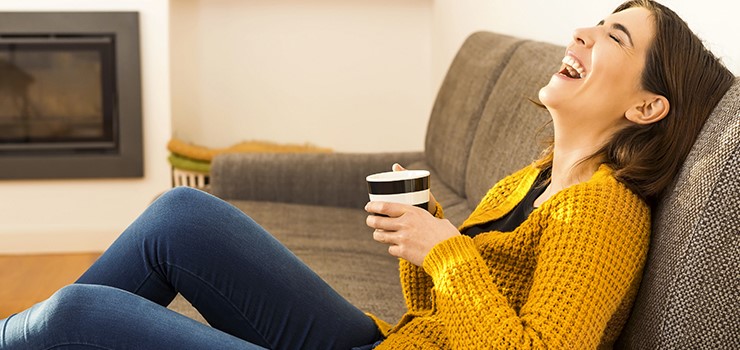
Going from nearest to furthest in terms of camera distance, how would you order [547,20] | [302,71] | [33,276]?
[547,20] < [33,276] < [302,71]

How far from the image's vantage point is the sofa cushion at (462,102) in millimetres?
2684

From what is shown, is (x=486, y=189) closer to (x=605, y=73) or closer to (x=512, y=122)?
(x=512, y=122)

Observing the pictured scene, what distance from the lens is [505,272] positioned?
142cm

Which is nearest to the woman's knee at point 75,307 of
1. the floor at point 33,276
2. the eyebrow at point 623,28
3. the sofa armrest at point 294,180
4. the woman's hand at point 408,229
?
→ the woman's hand at point 408,229

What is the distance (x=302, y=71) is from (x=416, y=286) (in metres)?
3.08

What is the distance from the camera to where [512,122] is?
2.28 m

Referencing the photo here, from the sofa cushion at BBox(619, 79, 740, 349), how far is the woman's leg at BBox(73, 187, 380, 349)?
0.50 metres

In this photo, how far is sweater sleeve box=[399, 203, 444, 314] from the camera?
1.56 metres

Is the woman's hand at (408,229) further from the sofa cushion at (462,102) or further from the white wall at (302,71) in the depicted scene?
the white wall at (302,71)

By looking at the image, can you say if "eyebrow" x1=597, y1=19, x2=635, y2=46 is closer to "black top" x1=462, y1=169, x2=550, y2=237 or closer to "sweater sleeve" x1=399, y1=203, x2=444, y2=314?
"black top" x1=462, y1=169, x2=550, y2=237

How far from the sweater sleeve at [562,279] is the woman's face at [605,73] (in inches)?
5.8

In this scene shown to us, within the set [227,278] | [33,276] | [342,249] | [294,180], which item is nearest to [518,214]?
[227,278]

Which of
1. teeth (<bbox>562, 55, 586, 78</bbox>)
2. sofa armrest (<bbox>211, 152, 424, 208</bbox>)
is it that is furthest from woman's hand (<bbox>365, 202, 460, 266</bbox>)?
sofa armrest (<bbox>211, 152, 424, 208</bbox>)

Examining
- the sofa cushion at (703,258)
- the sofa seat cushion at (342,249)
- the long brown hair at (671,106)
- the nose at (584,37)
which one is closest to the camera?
the sofa cushion at (703,258)
